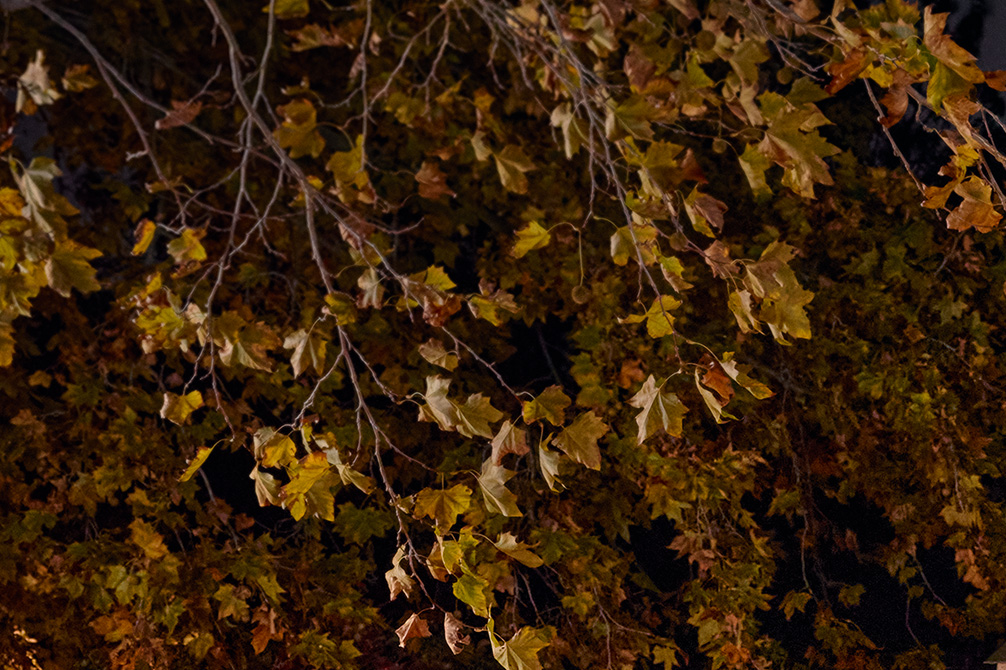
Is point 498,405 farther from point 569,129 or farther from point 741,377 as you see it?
point 741,377

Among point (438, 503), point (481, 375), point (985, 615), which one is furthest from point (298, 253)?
point (985, 615)

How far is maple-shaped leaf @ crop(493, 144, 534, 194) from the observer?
1938 millimetres

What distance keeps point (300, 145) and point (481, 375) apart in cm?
119

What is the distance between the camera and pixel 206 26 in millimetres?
3156

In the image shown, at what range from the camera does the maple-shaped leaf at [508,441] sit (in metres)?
1.50

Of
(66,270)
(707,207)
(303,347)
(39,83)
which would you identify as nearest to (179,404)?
(303,347)

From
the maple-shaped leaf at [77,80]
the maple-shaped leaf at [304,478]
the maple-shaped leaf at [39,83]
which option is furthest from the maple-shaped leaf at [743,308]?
the maple-shaped leaf at [77,80]

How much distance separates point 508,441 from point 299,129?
30.7 inches

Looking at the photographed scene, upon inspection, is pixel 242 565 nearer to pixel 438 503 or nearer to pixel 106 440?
pixel 106 440

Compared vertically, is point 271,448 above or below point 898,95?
below

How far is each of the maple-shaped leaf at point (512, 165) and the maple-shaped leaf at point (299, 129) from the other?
391 millimetres

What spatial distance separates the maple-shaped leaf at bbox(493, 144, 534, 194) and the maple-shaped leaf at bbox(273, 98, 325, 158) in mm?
391

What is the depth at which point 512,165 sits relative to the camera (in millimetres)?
2006

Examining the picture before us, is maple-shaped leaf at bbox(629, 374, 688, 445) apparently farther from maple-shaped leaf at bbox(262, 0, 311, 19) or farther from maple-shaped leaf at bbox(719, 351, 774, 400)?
maple-shaped leaf at bbox(262, 0, 311, 19)
